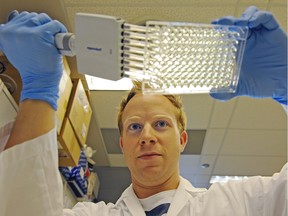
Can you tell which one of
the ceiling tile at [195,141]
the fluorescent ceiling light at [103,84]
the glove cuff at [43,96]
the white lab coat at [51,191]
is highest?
the glove cuff at [43,96]

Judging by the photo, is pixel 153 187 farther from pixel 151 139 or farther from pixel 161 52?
pixel 161 52

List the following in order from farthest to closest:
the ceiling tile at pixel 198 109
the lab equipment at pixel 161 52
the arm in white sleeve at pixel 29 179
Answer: the ceiling tile at pixel 198 109
the arm in white sleeve at pixel 29 179
the lab equipment at pixel 161 52

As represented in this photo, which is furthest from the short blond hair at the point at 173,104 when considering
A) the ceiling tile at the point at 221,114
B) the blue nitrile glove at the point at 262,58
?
the ceiling tile at the point at 221,114

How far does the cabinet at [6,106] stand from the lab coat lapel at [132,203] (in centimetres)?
76

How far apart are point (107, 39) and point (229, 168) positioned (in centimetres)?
341

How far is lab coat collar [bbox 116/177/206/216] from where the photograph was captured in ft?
4.06

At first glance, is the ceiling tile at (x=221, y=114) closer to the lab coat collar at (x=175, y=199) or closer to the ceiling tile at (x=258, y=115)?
the ceiling tile at (x=258, y=115)

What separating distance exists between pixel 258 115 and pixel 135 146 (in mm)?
1934

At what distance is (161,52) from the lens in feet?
2.80

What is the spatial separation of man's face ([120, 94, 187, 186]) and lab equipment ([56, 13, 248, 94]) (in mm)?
441

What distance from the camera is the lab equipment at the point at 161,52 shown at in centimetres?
82

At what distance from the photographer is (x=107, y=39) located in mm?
812

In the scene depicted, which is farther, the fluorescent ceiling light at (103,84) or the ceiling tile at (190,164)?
the ceiling tile at (190,164)

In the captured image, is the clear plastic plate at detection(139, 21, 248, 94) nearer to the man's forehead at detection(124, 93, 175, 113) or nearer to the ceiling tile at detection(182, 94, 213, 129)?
the man's forehead at detection(124, 93, 175, 113)
